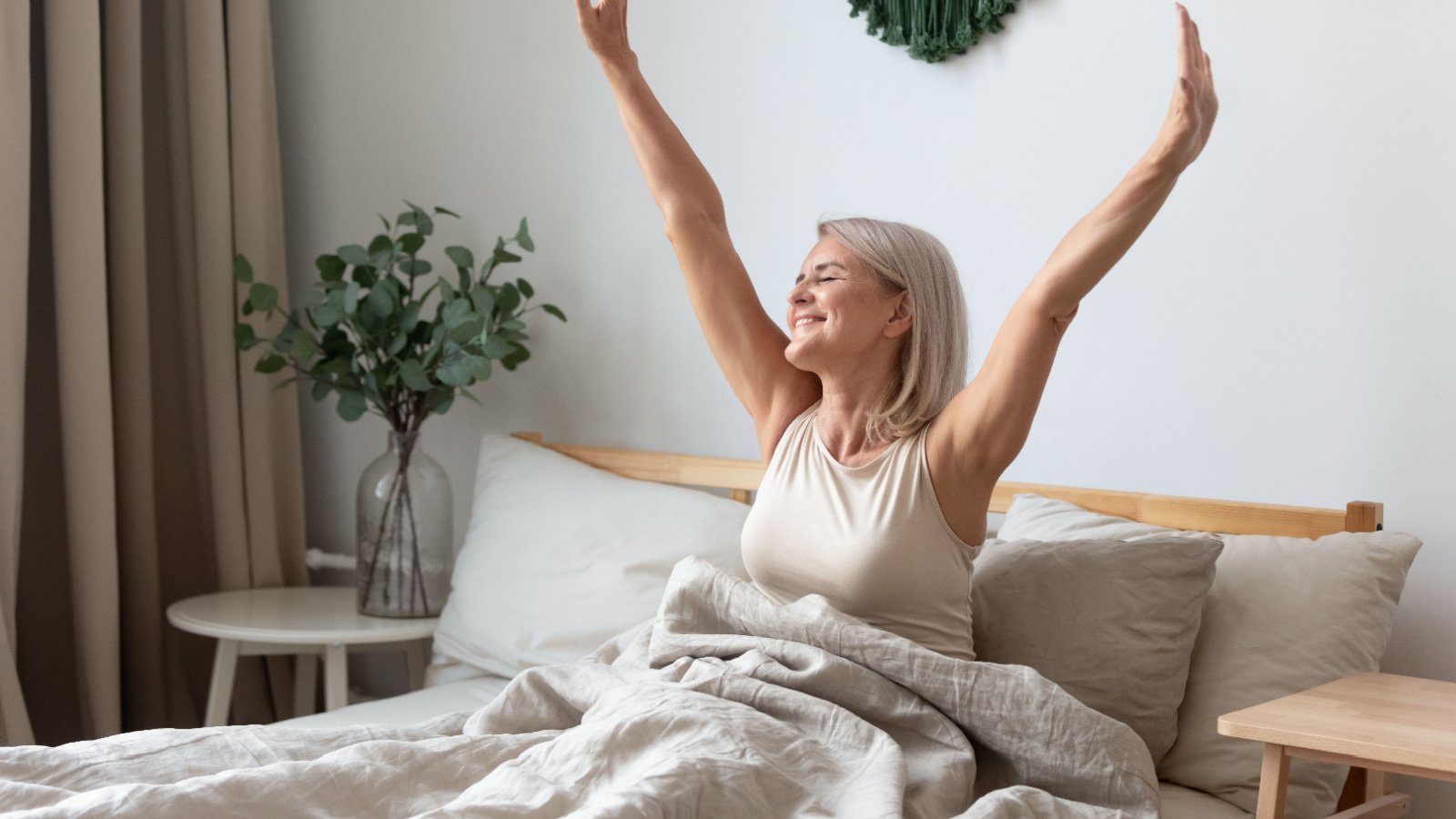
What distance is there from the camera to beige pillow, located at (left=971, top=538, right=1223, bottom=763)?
1516mm

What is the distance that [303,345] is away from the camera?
2.40 m

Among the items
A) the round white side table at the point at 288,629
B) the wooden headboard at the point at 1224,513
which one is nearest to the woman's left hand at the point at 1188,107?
the wooden headboard at the point at 1224,513

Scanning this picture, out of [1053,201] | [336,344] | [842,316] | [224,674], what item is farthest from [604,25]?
[224,674]

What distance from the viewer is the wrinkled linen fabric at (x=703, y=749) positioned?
43.3 inches

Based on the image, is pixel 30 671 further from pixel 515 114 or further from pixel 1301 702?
pixel 1301 702

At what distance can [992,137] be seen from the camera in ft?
6.67

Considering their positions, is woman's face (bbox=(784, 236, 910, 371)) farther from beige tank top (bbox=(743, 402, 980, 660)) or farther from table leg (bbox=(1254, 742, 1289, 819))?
table leg (bbox=(1254, 742, 1289, 819))

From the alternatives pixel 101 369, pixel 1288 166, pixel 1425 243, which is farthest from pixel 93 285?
pixel 1425 243

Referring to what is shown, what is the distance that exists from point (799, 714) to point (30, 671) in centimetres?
187

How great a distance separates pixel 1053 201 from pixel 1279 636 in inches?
28.6

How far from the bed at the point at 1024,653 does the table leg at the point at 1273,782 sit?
11 cm

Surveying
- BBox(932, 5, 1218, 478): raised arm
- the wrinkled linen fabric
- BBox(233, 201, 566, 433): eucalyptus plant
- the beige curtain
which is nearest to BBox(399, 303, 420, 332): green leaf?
BBox(233, 201, 566, 433): eucalyptus plant

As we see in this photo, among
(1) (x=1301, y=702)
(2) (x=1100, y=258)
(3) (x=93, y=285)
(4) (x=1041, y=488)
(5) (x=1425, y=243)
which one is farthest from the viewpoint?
(3) (x=93, y=285)

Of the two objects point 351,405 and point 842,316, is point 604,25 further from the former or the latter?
point 351,405
